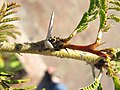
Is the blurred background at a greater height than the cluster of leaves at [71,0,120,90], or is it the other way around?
the cluster of leaves at [71,0,120,90]

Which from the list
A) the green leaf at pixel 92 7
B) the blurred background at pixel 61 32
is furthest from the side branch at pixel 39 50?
the blurred background at pixel 61 32

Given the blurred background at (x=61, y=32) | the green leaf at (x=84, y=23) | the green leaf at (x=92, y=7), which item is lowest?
the blurred background at (x=61, y=32)

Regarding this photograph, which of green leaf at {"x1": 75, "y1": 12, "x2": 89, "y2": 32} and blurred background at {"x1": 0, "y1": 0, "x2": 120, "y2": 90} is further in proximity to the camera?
blurred background at {"x1": 0, "y1": 0, "x2": 120, "y2": 90}

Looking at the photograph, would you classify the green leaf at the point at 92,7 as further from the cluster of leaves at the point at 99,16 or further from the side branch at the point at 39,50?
the side branch at the point at 39,50

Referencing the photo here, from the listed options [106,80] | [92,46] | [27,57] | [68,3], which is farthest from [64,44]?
[68,3]

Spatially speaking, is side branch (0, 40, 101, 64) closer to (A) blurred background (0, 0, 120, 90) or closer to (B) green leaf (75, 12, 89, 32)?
(B) green leaf (75, 12, 89, 32)

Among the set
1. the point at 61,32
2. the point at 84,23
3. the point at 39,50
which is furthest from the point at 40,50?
the point at 61,32

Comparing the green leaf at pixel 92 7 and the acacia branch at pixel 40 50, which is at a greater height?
the green leaf at pixel 92 7

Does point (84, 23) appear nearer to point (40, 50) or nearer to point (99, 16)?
point (99, 16)

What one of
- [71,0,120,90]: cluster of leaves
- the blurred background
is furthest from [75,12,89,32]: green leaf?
the blurred background
